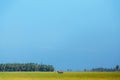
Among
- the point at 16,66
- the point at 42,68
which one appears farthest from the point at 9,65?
the point at 42,68

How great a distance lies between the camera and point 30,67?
182ft

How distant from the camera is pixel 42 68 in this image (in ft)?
184

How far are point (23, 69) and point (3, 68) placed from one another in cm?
302

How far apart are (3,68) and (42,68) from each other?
6.39 meters

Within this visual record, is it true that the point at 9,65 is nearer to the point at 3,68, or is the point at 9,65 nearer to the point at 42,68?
the point at 3,68

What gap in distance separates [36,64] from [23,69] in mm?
3196

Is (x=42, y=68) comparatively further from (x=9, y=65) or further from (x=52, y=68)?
(x=9, y=65)

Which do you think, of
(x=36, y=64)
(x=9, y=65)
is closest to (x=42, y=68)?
(x=36, y=64)

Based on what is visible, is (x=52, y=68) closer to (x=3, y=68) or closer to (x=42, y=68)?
(x=42, y=68)

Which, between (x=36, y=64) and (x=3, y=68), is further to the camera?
(x=36, y=64)

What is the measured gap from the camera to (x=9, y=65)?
Answer: 54.6m

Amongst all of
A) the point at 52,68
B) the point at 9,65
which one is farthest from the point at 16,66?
the point at 52,68

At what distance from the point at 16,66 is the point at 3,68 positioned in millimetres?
3248

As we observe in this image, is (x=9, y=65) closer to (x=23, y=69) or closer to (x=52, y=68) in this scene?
(x=23, y=69)
